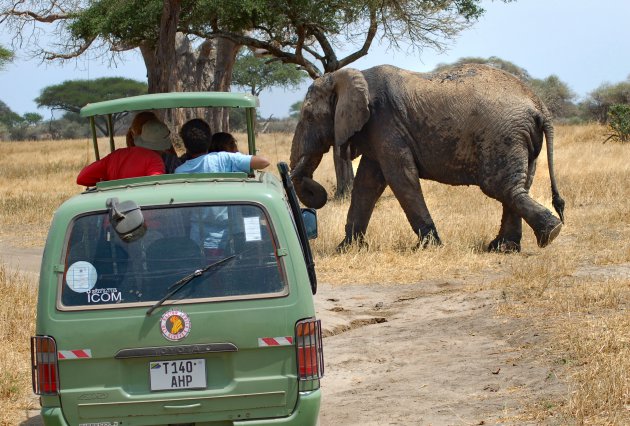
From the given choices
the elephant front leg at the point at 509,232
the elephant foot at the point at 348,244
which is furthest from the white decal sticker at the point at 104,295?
the elephant front leg at the point at 509,232

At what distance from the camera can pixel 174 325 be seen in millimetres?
5098

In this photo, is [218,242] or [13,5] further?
[13,5]

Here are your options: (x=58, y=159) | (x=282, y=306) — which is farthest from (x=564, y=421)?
(x=58, y=159)

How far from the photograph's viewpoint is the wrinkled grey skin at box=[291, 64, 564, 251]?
1278cm

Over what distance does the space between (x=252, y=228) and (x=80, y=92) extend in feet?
166

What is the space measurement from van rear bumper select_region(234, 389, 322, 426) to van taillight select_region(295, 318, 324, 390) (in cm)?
5

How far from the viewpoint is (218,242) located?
5.23m

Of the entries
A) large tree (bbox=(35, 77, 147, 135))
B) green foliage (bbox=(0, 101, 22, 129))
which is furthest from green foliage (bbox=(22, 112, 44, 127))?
large tree (bbox=(35, 77, 147, 135))

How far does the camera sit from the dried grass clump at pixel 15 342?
7023mm

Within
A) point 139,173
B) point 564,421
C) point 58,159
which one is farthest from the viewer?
point 58,159

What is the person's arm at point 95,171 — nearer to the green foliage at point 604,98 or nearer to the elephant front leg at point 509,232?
the elephant front leg at point 509,232

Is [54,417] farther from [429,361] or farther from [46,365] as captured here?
[429,361]

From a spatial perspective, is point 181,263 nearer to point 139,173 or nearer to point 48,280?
point 48,280

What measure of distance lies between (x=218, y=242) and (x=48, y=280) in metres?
0.82
